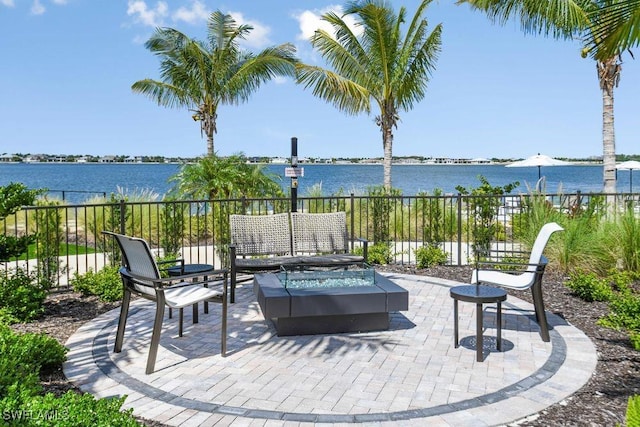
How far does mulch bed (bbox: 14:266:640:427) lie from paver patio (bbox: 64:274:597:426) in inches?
3.9

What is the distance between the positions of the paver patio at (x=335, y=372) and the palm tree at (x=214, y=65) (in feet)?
43.8

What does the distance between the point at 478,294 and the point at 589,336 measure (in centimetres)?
148

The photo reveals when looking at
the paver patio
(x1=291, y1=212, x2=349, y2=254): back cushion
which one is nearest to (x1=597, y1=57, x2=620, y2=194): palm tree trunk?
the paver patio

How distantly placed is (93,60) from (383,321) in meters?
55.4

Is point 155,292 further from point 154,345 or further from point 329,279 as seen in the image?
point 329,279

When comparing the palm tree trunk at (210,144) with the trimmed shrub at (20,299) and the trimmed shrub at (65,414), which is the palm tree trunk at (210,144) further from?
the trimmed shrub at (65,414)

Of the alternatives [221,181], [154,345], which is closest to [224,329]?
[154,345]

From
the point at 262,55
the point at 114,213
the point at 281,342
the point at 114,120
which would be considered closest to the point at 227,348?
the point at 281,342

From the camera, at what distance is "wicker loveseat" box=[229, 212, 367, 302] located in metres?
6.48

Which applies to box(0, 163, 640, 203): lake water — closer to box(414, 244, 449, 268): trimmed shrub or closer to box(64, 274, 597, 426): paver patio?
box(414, 244, 449, 268): trimmed shrub

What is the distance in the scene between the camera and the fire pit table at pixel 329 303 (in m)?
4.54

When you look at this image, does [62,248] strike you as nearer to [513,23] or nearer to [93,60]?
[513,23]

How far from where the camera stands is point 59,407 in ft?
7.13

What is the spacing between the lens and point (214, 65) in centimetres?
1711
